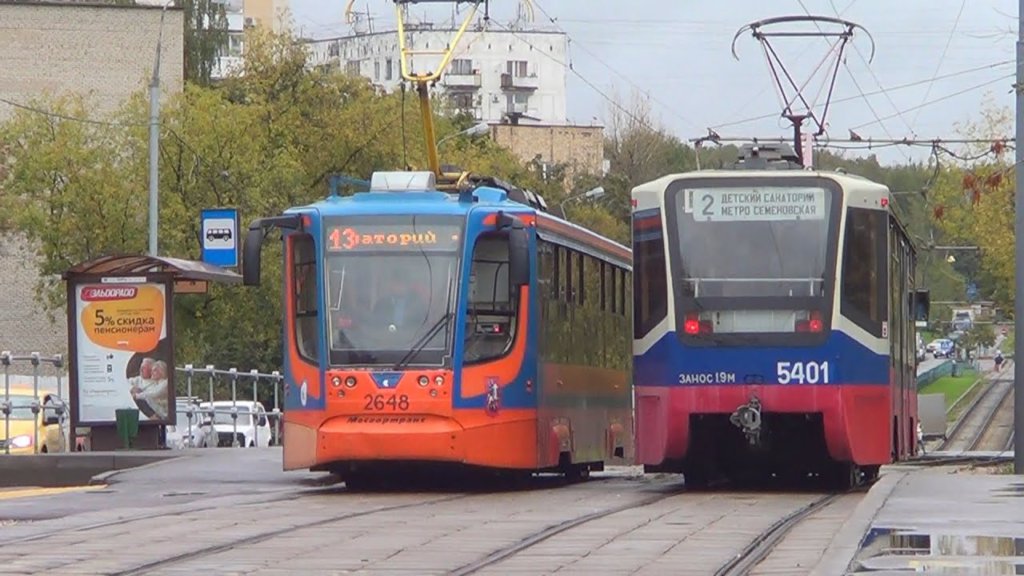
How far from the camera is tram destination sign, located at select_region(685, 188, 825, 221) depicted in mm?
20750

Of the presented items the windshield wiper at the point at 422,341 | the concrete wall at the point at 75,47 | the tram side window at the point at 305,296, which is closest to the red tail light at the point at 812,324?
the windshield wiper at the point at 422,341

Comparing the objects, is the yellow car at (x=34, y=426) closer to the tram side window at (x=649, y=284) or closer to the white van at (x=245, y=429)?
the white van at (x=245, y=429)

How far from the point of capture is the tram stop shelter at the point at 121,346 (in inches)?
1174

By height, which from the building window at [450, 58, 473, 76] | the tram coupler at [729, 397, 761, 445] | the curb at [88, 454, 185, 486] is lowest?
the curb at [88, 454, 185, 486]

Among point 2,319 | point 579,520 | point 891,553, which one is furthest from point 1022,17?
point 2,319

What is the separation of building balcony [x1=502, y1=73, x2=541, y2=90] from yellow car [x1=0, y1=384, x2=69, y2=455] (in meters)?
98.8

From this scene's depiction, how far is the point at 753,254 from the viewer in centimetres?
2067

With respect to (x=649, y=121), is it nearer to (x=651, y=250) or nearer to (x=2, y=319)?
(x=2, y=319)

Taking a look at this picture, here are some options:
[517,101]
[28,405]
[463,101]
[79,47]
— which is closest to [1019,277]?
[28,405]

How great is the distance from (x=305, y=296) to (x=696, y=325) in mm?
3710

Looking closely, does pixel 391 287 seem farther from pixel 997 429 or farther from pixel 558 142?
pixel 558 142

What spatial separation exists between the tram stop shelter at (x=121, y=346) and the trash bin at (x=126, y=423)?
0.01m

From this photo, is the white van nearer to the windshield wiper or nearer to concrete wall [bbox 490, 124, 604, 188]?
the windshield wiper

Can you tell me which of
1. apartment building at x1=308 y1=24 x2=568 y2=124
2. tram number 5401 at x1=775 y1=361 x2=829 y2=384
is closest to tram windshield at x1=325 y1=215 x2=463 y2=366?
tram number 5401 at x1=775 y1=361 x2=829 y2=384
